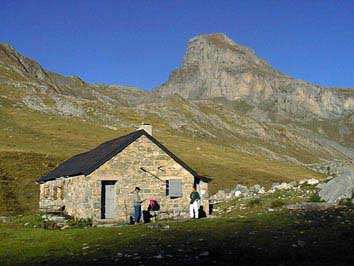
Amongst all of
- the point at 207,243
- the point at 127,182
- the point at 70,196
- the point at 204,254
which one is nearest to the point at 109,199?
the point at 127,182

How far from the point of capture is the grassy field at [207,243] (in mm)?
16984

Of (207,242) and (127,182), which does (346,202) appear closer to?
(207,242)

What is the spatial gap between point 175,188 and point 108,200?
4.90 meters

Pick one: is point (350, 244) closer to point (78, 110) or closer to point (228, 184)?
point (228, 184)

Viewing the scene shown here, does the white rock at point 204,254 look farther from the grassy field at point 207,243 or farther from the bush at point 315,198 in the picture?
the bush at point 315,198

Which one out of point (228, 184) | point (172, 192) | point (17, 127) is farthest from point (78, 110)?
point (172, 192)

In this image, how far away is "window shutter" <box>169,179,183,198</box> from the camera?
119 ft

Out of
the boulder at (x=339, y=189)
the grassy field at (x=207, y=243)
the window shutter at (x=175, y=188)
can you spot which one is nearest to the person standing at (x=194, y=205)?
the window shutter at (x=175, y=188)

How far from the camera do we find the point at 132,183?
35062 mm

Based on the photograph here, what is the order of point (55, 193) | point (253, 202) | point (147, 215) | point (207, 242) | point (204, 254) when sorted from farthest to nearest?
point (55, 193), point (253, 202), point (147, 215), point (207, 242), point (204, 254)

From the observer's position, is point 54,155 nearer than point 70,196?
No

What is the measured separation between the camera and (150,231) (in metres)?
25.4

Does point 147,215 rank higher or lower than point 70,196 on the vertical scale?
lower

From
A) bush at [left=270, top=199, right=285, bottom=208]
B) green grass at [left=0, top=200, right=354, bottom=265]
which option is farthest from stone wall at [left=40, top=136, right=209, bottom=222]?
green grass at [left=0, top=200, right=354, bottom=265]
